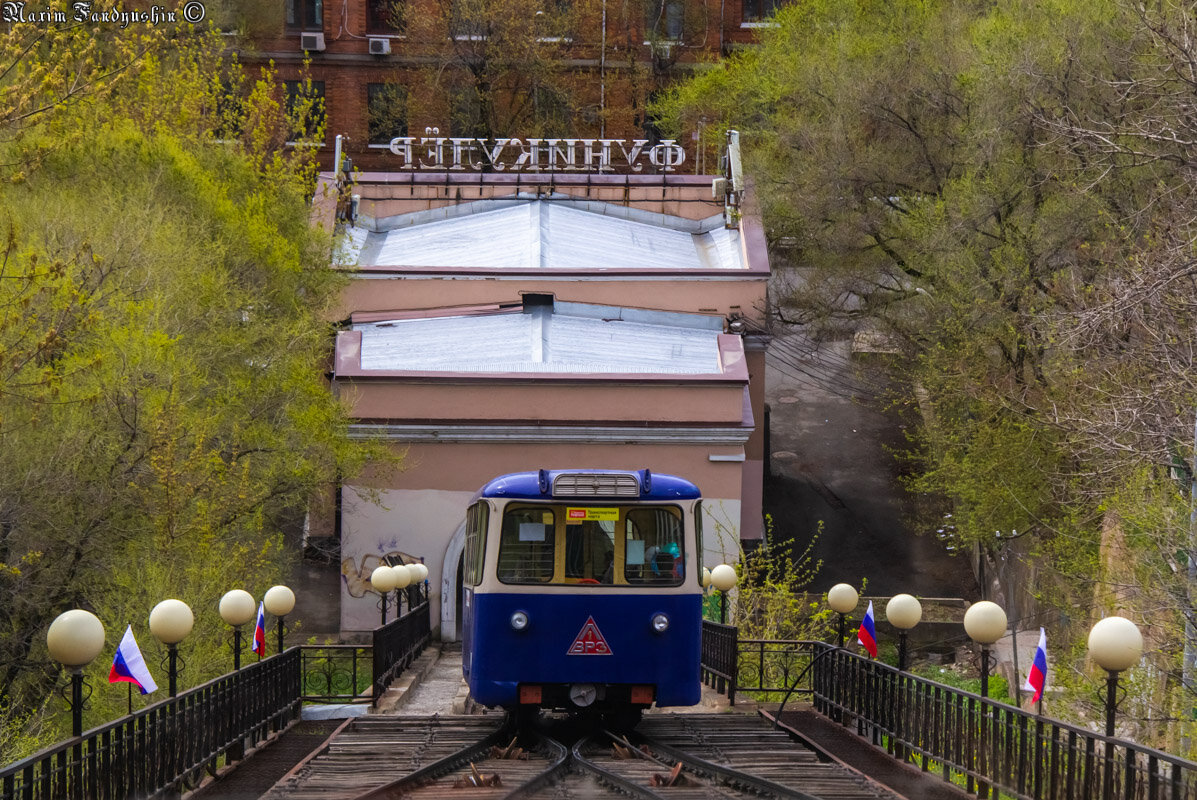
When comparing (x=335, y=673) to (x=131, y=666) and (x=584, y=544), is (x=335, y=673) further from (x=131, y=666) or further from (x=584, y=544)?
(x=131, y=666)

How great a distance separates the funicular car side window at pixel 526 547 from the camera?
Answer: 13.4 meters

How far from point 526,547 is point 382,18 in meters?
43.4

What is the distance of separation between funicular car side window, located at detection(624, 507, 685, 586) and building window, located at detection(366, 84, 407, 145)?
41264 mm

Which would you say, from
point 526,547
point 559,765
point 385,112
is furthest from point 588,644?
point 385,112

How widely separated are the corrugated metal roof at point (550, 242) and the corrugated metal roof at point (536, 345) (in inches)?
60.2

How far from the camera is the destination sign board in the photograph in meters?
42.8

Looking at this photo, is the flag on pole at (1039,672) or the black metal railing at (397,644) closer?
the flag on pole at (1039,672)

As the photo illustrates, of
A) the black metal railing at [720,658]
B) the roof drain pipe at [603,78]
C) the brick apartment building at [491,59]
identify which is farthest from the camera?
the roof drain pipe at [603,78]

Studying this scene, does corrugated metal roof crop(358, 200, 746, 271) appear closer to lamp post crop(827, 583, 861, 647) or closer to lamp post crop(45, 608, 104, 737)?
lamp post crop(827, 583, 861, 647)

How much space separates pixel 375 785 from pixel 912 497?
103 feet

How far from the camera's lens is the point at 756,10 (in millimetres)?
53500

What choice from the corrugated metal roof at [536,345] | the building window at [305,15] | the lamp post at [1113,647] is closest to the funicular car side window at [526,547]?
the lamp post at [1113,647]

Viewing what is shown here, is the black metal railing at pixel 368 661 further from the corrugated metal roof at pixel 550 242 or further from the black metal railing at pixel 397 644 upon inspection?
the corrugated metal roof at pixel 550 242

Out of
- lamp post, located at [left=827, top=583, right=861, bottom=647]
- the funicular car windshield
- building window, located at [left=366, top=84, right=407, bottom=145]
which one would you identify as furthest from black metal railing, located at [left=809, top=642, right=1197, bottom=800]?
building window, located at [left=366, top=84, right=407, bottom=145]
